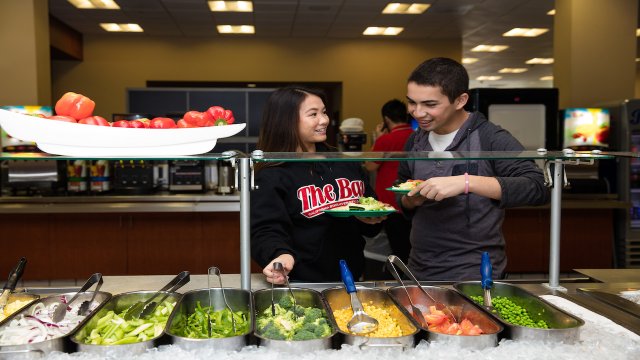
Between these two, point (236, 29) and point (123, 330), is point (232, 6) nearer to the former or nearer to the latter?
point (236, 29)

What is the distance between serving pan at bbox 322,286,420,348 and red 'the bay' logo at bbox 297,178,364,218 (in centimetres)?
42

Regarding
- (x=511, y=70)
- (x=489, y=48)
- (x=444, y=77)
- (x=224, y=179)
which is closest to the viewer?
(x=444, y=77)

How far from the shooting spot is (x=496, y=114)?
17.6ft

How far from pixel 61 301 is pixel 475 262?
142 centimetres

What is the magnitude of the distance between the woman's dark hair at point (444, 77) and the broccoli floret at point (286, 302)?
3.05 feet

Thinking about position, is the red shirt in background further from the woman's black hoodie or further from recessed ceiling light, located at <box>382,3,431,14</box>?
recessed ceiling light, located at <box>382,3,431,14</box>

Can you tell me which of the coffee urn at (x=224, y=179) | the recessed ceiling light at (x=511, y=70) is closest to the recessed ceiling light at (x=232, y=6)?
the coffee urn at (x=224, y=179)

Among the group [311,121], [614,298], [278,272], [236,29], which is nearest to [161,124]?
[278,272]

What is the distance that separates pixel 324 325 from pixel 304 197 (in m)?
0.71

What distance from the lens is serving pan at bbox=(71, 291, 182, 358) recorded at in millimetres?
1259

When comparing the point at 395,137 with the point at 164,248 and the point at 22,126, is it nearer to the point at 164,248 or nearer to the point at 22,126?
the point at 164,248

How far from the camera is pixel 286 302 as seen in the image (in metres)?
1.63

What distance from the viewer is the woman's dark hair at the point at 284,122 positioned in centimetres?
214

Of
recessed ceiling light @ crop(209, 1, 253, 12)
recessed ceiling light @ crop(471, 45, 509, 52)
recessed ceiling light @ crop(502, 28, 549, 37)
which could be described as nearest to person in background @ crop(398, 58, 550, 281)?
recessed ceiling light @ crop(209, 1, 253, 12)
